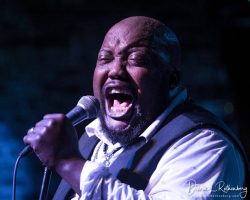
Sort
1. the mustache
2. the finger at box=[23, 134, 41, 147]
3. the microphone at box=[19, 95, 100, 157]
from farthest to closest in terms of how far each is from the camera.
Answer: the mustache < the microphone at box=[19, 95, 100, 157] < the finger at box=[23, 134, 41, 147]

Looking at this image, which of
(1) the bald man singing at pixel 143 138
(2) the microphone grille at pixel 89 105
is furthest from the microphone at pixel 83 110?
(1) the bald man singing at pixel 143 138

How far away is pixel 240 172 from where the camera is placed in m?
1.78

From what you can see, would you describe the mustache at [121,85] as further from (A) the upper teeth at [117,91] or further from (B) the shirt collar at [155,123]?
(B) the shirt collar at [155,123]

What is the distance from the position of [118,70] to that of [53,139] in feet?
1.54

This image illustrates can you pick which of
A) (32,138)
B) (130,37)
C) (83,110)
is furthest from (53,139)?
(130,37)

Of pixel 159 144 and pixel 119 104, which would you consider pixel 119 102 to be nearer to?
pixel 119 104

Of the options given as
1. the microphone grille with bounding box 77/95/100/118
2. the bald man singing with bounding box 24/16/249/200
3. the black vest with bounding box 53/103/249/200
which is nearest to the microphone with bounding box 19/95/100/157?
the microphone grille with bounding box 77/95/100/118

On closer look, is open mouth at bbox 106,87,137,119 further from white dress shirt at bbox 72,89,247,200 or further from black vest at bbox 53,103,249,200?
white dress shirt at bbox 72,89,247,200

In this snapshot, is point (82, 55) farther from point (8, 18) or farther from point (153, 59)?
point (153, 59)

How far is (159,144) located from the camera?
5.83ft

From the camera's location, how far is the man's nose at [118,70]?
76.1 inches

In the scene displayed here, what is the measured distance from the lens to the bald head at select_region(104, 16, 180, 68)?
198 cm

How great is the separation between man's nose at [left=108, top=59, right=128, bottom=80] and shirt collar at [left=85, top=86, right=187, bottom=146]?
0.68 ft

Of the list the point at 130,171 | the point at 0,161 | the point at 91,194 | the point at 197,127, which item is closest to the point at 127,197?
the point at 91,194
